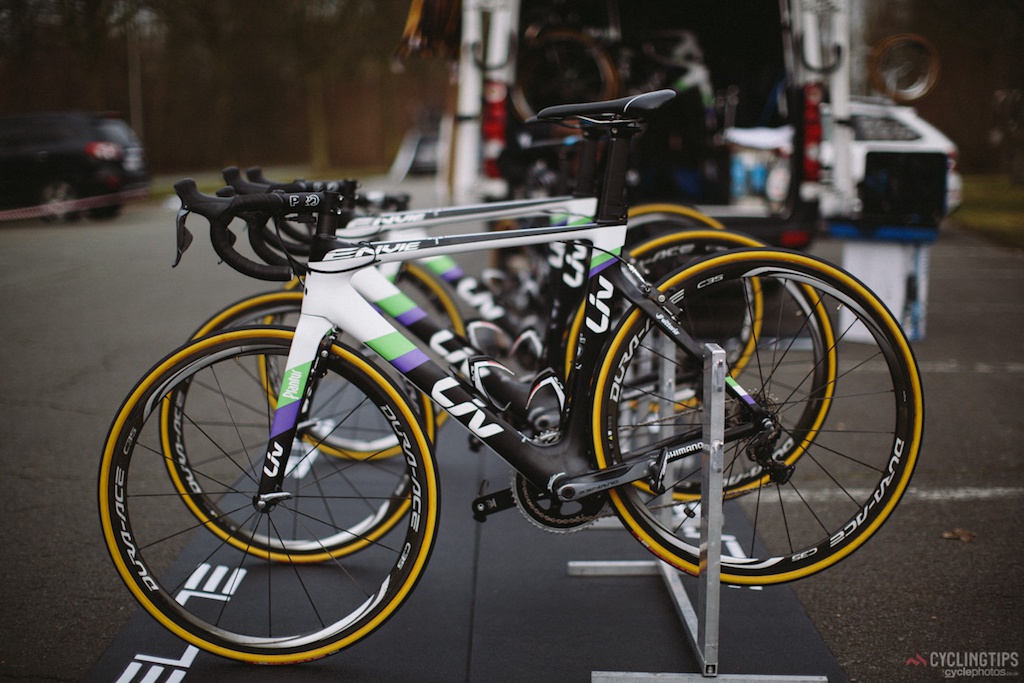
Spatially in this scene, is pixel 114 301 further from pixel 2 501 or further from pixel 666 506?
pixel 666 506

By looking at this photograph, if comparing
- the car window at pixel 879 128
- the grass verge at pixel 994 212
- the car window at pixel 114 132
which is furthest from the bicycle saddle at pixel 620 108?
the car window at pixel 114 132

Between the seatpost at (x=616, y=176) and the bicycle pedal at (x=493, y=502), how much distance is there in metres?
0.84

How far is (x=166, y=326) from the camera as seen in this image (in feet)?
22.6

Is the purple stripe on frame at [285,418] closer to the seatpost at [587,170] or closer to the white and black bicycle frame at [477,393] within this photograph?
the white and black bicycle frame at [477,393]

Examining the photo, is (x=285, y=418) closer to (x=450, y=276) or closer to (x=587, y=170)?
(x=587, y=170)

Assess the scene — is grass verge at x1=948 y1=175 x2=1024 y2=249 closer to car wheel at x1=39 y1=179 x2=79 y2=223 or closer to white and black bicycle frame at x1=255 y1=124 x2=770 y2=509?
white and black bicycle frame at x1=255 y1=124 x2=770 y2=509

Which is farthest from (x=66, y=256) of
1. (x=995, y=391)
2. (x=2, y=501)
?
(x=995, y=391)

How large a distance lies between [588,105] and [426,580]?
5.45ft

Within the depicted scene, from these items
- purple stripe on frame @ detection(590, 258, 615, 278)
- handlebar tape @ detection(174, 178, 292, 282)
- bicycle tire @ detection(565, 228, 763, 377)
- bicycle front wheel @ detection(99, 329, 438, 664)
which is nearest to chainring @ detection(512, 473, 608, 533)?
bicycle front wheel @ detection(99, 329, 438, 664)

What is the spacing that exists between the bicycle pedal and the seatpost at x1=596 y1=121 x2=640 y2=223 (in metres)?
0.84

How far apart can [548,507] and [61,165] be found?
14.3m

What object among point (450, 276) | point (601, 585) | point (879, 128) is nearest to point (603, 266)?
point (601, 585)

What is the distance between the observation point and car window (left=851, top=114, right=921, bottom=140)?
11.1 m

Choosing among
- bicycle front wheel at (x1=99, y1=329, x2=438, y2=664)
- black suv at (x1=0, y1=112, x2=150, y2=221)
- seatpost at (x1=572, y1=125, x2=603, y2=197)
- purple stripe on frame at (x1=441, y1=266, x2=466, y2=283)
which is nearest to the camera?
bicycle front wheel at (x1=99, y1=329, x2=438, y2=664)
